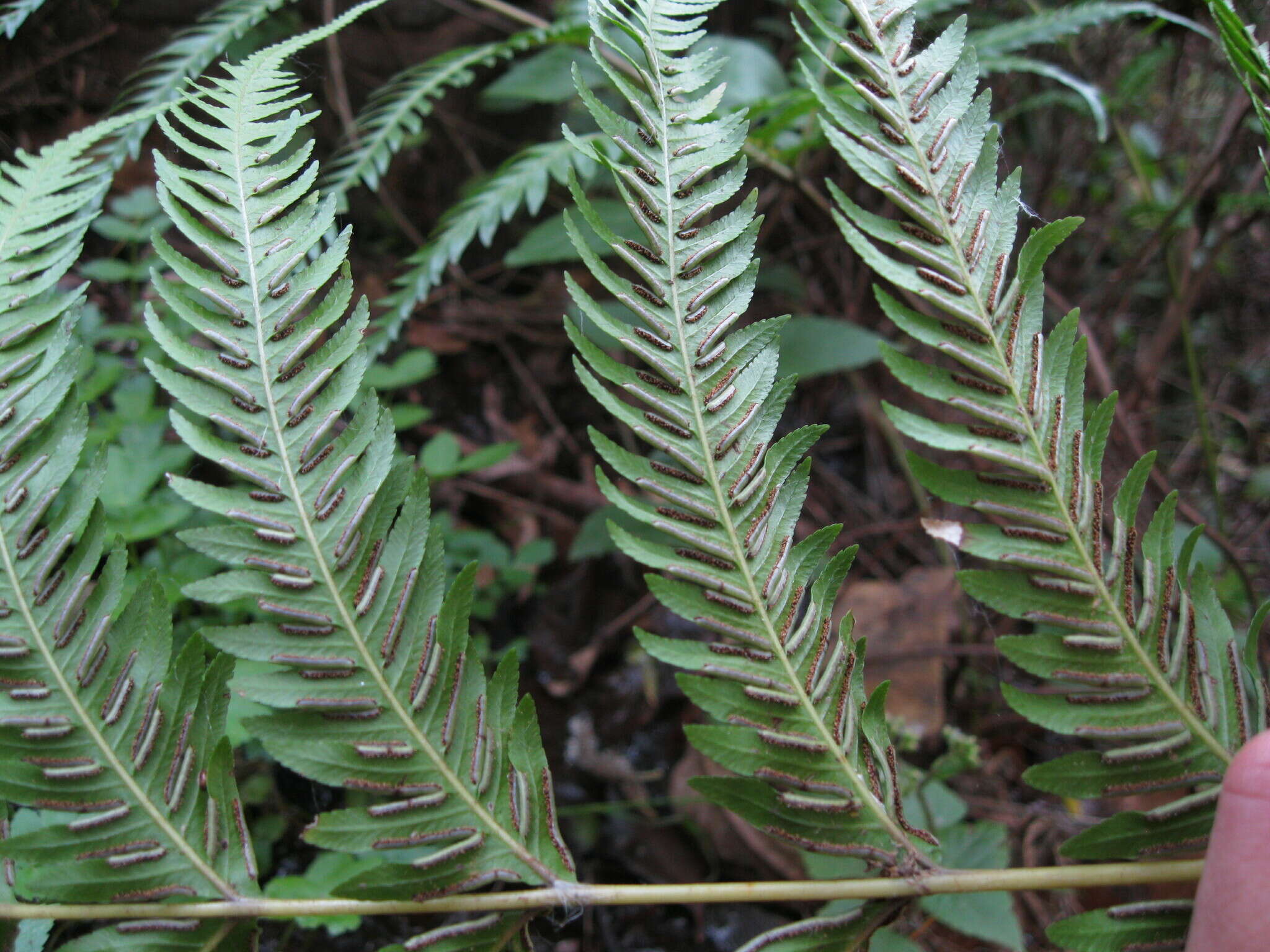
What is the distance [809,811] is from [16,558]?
1.12 metres

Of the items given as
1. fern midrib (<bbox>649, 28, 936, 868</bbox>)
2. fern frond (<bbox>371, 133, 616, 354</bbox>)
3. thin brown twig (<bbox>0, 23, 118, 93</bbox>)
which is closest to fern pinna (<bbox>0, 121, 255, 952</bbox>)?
fern frond (<bbox>371, 133, 616, 354</bbox>)

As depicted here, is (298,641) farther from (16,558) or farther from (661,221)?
(661,221)

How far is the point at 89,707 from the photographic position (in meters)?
1.08

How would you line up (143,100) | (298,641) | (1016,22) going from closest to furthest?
(298,641) < (143,100) < (1016,22)

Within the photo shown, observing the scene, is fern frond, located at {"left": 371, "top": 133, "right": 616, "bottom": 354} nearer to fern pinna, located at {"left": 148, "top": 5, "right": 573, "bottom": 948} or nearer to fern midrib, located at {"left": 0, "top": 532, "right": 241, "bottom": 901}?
fern pinna, located at {"left": 148, "top": 5, "right": 573, "bottom": 948}

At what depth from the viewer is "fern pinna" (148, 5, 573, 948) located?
1.08 m

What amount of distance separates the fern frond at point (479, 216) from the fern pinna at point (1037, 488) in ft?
2.05

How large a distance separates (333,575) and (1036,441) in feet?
3.25

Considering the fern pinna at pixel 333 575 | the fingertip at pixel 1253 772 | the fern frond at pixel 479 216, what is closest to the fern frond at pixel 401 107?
the fern frond at pixel 479 216

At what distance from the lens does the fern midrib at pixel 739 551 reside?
1.12 metres

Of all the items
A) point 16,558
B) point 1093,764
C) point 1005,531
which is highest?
point 16,558

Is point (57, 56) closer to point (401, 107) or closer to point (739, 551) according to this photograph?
point (401, 107)

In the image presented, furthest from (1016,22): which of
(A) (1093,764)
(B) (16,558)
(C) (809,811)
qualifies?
(B) (16,558)

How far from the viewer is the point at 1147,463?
1132 mm
